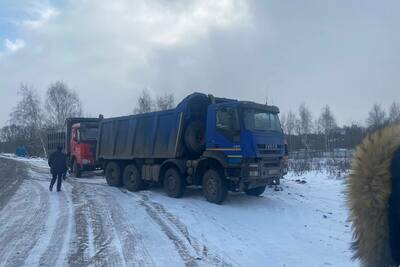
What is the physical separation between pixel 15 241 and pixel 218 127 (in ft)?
19.9

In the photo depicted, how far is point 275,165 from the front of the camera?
37.8 feet

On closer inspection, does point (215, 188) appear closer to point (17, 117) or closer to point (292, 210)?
point (292, 210)

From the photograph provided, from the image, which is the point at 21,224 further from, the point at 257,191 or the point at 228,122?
the point at 257,191

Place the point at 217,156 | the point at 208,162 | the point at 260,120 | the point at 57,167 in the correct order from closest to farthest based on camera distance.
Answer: the point at 217,156
the point at 260,120
the point at 208,162
the point at 57,167

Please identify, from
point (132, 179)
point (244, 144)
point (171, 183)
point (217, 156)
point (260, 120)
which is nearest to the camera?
point (244, 144)

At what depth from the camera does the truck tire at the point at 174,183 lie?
12477mm

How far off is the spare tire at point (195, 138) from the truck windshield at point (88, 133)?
9.54 metres

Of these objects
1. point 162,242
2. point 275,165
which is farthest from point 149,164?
point 162,242

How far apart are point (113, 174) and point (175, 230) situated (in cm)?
848

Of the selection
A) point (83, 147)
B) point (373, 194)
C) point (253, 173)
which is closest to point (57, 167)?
point (83, 147)

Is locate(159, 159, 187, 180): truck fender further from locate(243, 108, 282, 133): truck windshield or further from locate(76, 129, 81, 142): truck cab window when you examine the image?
locate(76, 129, 81, 142): truck cab window

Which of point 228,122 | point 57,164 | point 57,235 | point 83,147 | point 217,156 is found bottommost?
point 57,235

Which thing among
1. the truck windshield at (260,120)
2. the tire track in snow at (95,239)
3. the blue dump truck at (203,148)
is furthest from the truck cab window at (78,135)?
the truck windshield at (260,120)

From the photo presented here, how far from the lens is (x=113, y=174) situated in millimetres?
16125
